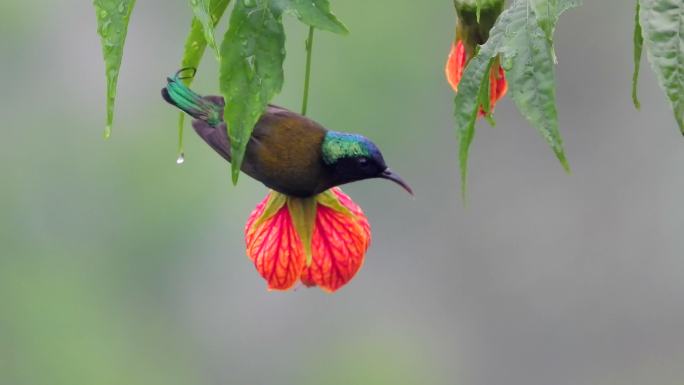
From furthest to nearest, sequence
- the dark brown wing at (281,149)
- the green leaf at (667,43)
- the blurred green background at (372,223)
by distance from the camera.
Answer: the blurred green background at (372,223) → the dark brown wing at (281,149) → the green leaf at (667,43)

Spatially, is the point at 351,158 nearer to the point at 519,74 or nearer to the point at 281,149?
the point at 281,149

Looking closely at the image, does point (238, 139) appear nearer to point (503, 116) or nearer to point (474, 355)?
point (503, 116)

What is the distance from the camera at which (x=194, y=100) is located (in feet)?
2.67

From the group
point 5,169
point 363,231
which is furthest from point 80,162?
point 363,231

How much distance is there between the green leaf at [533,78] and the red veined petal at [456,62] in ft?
0.71

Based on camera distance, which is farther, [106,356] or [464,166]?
[106,356]

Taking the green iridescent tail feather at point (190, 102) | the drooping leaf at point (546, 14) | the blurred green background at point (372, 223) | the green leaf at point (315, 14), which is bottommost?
the blurred green background at point (372, 223)

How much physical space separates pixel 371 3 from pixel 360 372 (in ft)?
5.83

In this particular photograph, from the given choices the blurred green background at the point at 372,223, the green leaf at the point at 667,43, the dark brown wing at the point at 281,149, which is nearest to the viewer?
the green leaf at the point at 667,43

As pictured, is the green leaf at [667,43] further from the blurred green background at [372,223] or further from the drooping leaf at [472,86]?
the blurred green background at [372,223]

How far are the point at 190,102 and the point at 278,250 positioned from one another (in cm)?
10

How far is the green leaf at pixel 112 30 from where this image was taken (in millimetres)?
639

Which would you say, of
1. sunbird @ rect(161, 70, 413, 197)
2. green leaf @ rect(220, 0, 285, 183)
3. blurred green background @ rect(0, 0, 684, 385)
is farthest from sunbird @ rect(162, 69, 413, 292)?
blurred green background @ rect(0, 0, 684, 385)

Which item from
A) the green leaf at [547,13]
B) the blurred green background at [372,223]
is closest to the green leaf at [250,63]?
the green leaf at [547,13]
